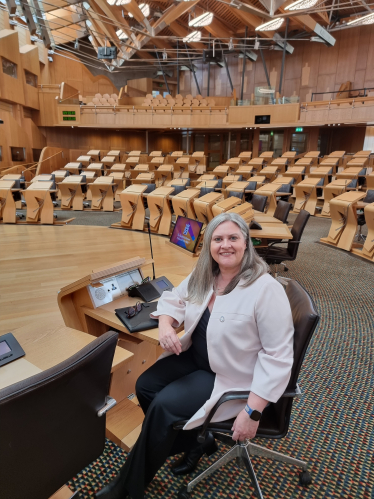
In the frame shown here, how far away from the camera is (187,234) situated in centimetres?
354

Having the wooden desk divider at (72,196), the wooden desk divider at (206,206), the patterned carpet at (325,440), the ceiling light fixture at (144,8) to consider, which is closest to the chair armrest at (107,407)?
the patterned carpet at (325,440)

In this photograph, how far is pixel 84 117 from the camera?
1424cm

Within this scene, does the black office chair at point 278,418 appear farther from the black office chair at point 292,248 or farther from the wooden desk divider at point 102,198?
the wooden desk divider at point 102,198

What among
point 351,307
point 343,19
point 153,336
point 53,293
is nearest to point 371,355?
point 351,307

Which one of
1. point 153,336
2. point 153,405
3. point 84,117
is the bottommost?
point 153,405

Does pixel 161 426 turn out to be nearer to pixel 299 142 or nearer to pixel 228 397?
pixel 228 397

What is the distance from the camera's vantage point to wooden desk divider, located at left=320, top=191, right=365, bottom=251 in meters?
5.20

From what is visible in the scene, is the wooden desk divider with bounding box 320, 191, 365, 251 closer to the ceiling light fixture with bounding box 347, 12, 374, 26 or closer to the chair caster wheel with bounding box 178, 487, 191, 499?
the chair caster wheel with bounding box 178, 487, 191, 499

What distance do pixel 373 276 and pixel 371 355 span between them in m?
2.02

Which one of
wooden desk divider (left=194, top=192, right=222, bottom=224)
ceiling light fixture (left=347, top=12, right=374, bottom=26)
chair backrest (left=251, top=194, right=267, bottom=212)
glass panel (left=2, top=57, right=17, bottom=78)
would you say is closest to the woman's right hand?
wooden desk divider (left=194, top=192, right=222, bottom=224)

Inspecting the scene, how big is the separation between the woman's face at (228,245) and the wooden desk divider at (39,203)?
618cm

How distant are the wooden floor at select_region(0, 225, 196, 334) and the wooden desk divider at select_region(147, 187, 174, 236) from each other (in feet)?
1.16

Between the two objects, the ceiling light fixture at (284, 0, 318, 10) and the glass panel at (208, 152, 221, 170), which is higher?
the ceiling light fixture at (284, 0, 318, 10)

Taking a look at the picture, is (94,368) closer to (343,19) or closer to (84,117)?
(84,117)
